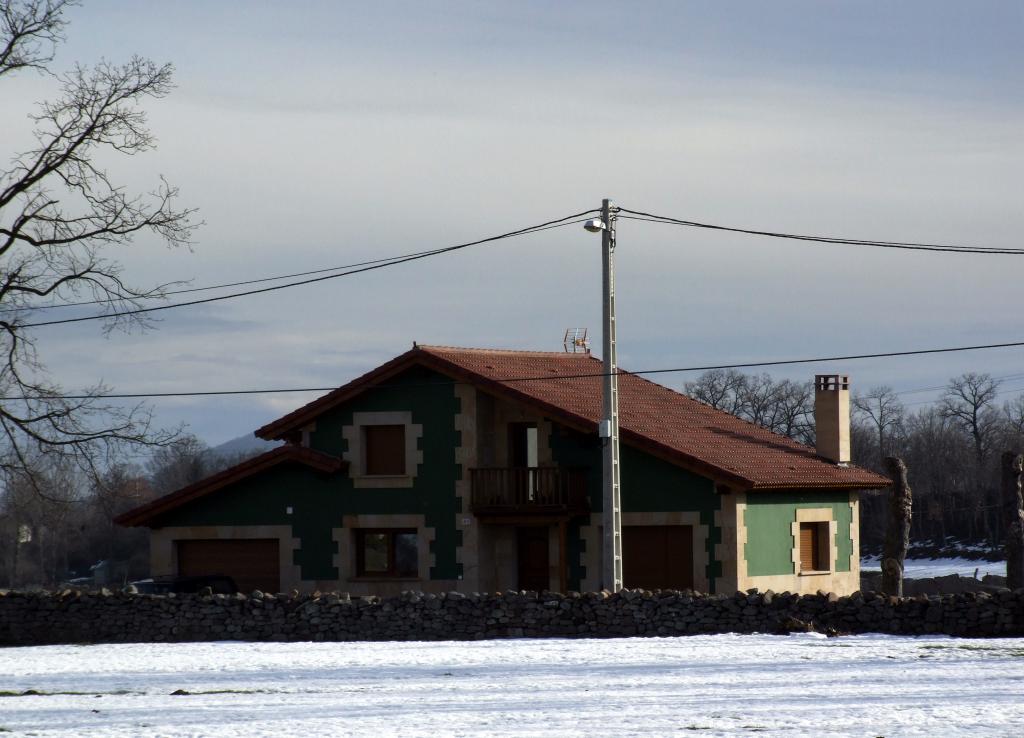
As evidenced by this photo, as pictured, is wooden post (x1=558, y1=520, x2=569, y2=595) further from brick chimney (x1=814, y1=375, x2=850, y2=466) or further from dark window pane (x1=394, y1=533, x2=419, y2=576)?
brick chimney (x1=814, y1=375, x2=850, y2=466)

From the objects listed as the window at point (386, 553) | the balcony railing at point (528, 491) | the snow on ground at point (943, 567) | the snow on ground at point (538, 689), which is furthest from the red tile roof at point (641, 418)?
the snow on ground at point (943, 567)

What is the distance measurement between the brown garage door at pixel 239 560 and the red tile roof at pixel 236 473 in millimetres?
1061

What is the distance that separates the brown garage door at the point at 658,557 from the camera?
32.8 m

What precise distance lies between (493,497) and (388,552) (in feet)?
9.95

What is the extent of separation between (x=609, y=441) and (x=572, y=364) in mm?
11300

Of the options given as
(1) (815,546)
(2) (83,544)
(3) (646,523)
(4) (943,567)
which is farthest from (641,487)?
(2) (83,544)

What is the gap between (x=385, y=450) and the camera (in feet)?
117

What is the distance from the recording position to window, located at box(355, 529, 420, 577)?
35.6m

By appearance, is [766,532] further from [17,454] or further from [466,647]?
[17,454]

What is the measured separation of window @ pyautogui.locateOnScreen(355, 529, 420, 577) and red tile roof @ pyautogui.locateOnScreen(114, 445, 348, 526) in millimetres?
1884

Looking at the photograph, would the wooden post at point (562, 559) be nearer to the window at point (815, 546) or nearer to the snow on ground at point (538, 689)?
the window at point (815, 546)

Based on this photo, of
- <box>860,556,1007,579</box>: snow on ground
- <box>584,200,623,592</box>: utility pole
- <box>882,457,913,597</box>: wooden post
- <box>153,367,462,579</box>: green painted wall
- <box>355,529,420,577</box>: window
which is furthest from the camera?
<box>860,556,1007,579</box>: snow on ground

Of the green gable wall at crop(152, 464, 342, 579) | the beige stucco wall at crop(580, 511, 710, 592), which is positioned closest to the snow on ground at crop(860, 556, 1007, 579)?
the beige stucco wall at crop(580, 511, 710, 592)

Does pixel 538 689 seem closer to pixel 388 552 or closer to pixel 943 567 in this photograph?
pixel 388 552
